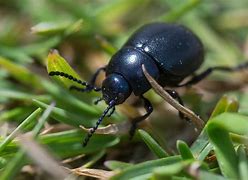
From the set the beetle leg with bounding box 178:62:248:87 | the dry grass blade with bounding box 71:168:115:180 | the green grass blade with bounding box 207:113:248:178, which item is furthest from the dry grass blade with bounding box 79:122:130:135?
the beetle leg with bounding box 178:62:248:87

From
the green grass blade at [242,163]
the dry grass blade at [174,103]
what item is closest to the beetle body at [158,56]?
the dry grass blade at [174,103]

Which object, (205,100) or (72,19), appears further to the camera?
(72,19)

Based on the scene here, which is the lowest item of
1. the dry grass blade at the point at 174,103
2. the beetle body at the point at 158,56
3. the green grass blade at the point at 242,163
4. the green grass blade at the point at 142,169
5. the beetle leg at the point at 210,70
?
the green grass blade at the point at 242,163

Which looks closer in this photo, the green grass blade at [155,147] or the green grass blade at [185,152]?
the green grass blade at [185,152]

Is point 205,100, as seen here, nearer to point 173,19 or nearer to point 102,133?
point 173,19

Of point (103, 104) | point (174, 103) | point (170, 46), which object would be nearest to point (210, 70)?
point (170, 46)

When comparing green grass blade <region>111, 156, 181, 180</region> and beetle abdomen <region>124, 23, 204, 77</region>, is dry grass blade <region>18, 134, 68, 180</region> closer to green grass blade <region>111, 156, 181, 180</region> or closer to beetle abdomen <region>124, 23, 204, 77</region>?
green grass blade <region>111, 156, 181, 180</region>

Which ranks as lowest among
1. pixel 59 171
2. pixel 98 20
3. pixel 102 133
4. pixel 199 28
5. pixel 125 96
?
pixel 59 171

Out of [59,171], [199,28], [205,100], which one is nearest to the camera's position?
[59,171]

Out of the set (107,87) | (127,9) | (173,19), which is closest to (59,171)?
(107,87)

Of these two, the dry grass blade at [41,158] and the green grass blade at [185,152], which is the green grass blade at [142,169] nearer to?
the green grass blade at [185,152]
